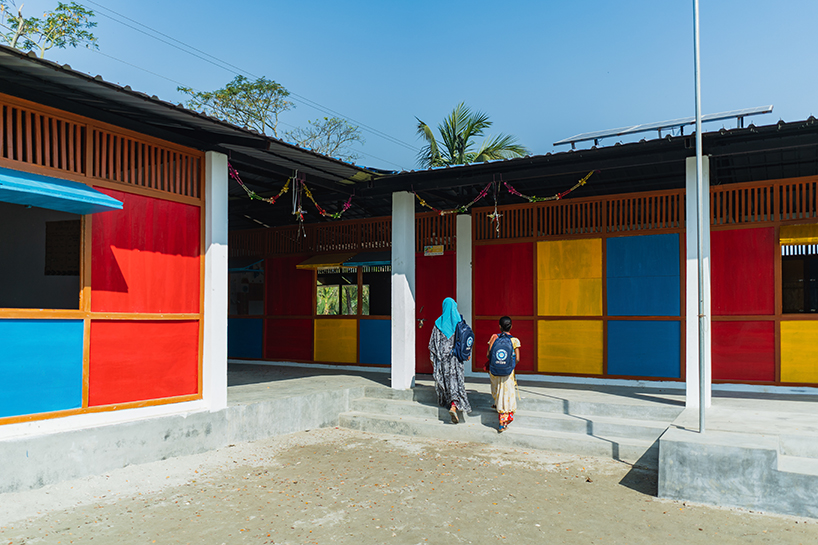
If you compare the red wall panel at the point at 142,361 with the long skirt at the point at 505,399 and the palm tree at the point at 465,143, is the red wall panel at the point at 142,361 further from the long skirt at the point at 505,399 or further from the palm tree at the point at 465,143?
the palm tree at the point at 465,143

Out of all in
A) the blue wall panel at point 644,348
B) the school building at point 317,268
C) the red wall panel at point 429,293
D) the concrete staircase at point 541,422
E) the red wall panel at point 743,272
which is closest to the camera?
the school building at point 317,268

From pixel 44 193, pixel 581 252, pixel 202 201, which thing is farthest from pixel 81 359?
pixel 581 252

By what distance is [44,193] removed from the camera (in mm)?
5023

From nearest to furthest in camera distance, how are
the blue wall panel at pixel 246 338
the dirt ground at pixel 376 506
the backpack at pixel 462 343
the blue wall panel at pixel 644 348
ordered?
the dirt ground at pixel 376 506 → the backpack at pixel 462 343 → the blue wall panel at pixel 644 348 → the blue wall panel at pixel 246 338

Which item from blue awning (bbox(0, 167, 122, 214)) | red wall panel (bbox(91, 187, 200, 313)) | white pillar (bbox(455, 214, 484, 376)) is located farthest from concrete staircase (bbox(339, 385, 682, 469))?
blue awning (bbox(0, 167, 122, 214))

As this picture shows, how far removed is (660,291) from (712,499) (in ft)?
15.1

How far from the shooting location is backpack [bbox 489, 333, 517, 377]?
7.04 m

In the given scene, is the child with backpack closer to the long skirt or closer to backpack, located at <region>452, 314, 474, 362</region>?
the long skirt

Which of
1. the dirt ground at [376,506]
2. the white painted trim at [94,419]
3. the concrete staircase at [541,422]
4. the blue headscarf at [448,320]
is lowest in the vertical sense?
the dirt ground at [376,506]

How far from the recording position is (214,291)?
22.7 ft

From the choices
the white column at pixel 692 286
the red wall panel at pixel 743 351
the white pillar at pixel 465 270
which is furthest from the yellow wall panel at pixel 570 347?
the white column at pixel 692 286

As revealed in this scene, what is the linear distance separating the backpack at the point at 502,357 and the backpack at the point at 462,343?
0.41m

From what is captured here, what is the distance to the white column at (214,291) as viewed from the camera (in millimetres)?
6879

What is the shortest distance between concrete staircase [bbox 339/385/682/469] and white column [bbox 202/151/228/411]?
82.5 inches
